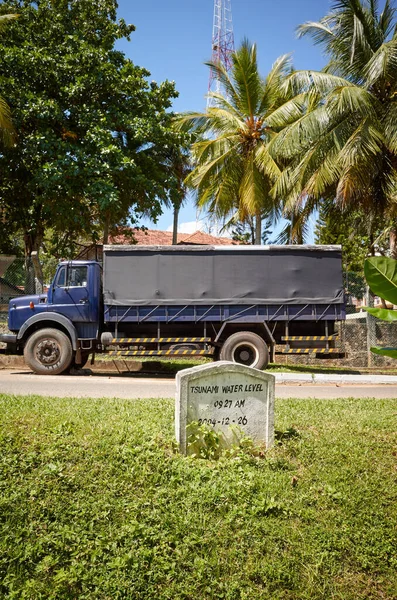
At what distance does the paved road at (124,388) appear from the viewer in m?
9.73

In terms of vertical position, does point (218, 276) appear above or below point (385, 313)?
above

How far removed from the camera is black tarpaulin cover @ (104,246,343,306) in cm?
1317

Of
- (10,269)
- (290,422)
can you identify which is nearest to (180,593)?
(290,422)

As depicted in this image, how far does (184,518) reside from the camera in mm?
4336

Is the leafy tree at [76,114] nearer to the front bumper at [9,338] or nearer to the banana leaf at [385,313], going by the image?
the front bumper at [9,338]

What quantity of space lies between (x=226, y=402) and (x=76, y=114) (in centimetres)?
1576

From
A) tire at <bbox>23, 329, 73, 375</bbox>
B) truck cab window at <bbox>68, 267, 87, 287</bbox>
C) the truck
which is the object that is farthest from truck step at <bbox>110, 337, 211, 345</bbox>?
truck cab window at <bbox>68, 267, 87, 287</bbox>

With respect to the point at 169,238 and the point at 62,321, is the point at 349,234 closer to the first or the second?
the point at 169,238

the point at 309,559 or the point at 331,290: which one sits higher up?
the point at 331,290

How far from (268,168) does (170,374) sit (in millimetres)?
9113

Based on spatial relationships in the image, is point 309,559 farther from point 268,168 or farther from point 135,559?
point 268,168

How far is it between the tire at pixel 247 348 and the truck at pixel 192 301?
24mm

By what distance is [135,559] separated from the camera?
157 inches

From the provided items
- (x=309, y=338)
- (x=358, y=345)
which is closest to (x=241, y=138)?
(x=358, y=345)
